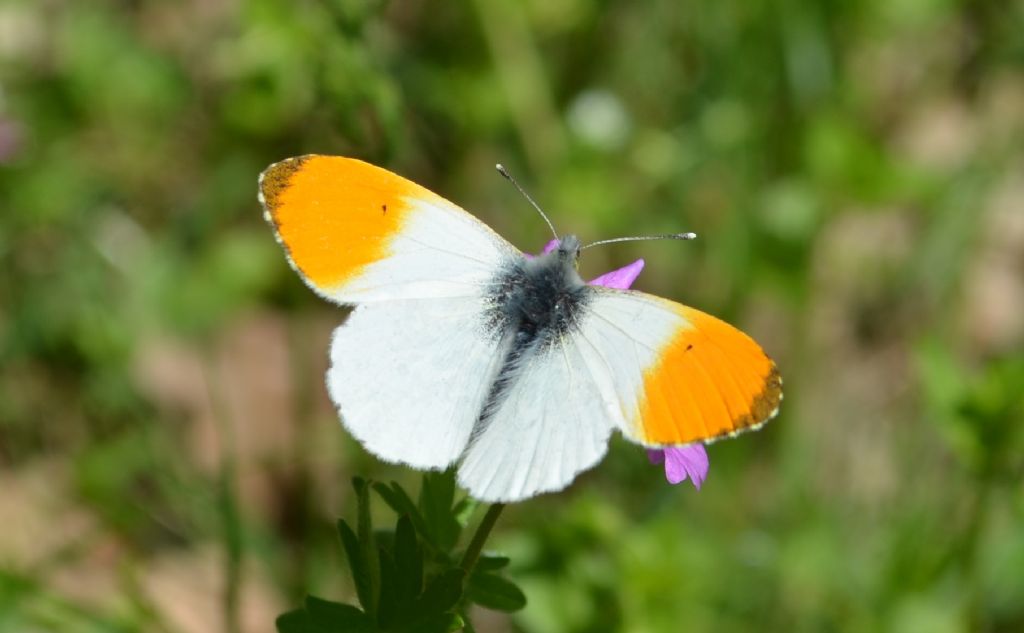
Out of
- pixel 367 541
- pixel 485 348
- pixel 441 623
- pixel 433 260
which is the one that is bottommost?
pixel 441 623

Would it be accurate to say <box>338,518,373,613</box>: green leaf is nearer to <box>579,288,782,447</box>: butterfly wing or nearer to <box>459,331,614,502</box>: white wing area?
<box>459,331,614,502</box>: white wing area

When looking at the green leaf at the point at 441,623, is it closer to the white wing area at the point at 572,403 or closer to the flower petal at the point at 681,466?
the white wing area at the point at 572,403

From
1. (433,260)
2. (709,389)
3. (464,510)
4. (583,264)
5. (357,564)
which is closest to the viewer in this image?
(709,389)

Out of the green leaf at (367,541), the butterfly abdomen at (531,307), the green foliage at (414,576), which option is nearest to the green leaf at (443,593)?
the green foliage at (414,576)

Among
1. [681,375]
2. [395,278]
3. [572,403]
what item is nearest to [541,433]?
[572,403]

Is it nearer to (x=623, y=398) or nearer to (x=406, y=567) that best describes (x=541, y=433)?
(x=623, y=398)

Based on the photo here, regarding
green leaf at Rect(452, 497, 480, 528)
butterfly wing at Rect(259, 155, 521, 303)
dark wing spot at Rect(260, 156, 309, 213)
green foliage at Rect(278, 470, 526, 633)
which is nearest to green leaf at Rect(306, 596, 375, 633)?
green foliage at Rect(278, 470, 526, 633)
